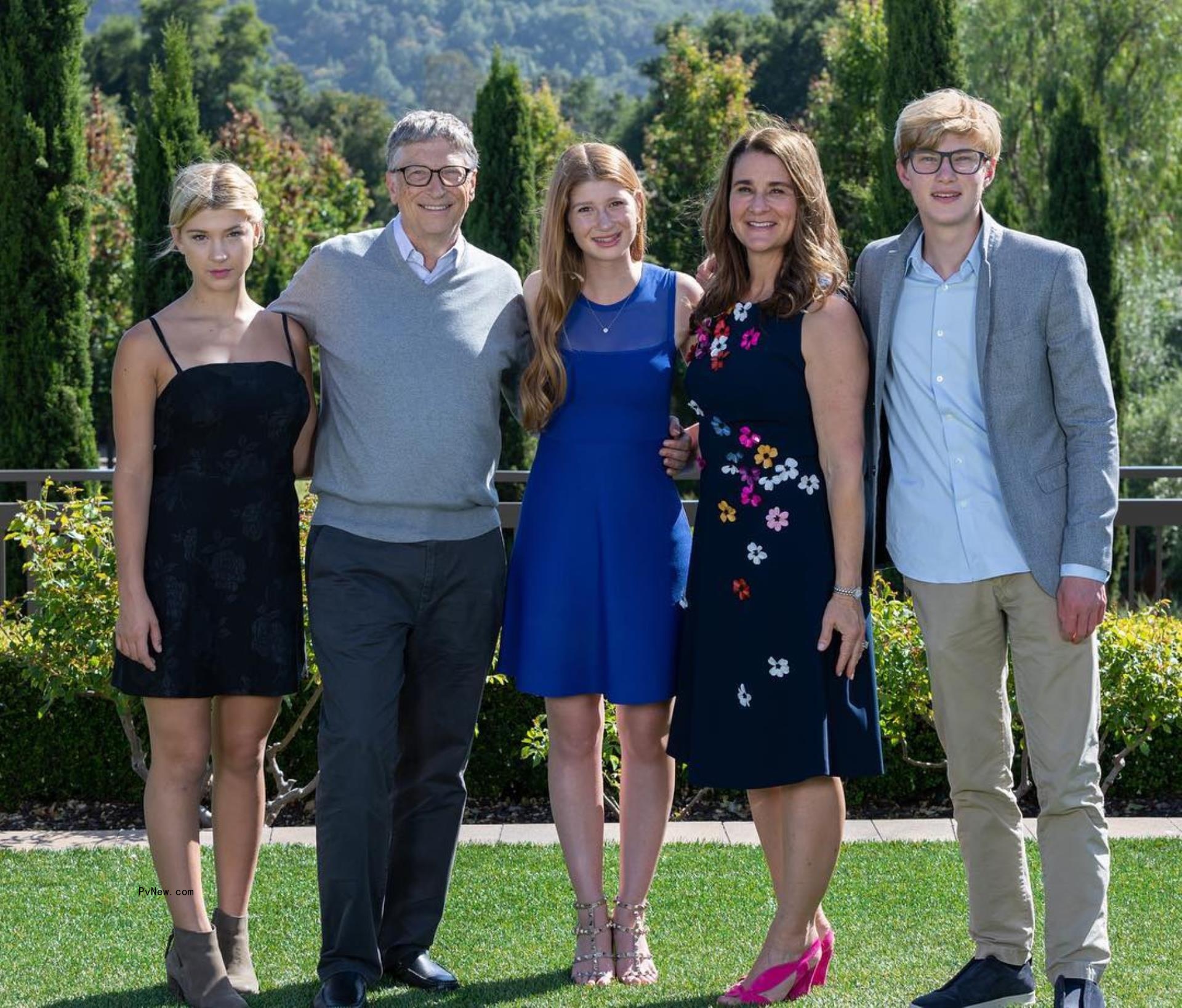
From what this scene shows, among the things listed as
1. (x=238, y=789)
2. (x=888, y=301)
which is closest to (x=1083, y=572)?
(x=888, y=301)

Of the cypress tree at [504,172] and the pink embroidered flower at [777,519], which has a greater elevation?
the cypress tree at [504,172]

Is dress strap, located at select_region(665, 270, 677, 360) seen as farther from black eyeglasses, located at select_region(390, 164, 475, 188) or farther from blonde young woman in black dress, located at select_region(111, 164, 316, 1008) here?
blonde young woman in black dress, located at select_region(111, 164, 316, 1008)

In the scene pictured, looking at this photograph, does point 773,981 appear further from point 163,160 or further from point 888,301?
point 163,160

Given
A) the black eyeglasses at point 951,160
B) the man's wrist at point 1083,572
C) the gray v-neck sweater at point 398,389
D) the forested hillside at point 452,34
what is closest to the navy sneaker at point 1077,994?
the man's wrist at point 1083,572

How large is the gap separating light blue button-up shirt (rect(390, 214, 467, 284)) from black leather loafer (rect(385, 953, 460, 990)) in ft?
5.14

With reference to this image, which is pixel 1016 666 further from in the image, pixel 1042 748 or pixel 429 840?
pixel 429 840

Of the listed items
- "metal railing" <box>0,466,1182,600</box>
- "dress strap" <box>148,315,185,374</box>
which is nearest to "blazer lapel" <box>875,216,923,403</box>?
"dress strap" <box>148,315,185,374</box>

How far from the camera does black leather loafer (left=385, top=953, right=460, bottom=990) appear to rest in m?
3.32

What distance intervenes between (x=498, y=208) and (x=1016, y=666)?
9.85 m

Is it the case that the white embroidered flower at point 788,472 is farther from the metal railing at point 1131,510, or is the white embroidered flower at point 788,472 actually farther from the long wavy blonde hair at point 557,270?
the metal railing at point 1131,510

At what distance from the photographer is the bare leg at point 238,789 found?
320 cm

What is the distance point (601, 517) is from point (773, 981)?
1.09 meters

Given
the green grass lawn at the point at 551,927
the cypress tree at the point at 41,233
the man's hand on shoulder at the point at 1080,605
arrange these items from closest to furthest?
the man's hand on shoulder at the point at 1080,605 < the green grass lawn at the point at 551,927 < the cypress tree at the point at 41,233

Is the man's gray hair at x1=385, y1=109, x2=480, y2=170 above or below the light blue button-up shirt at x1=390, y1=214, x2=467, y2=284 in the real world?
above
